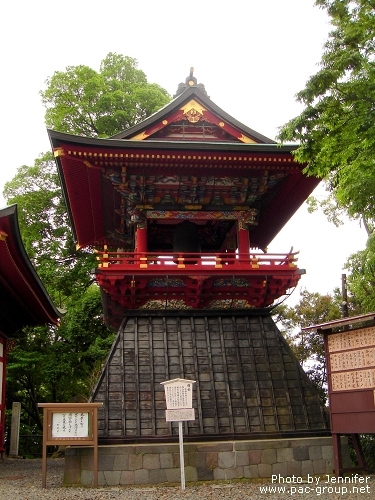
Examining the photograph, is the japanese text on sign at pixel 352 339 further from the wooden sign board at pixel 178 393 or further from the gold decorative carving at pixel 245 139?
the gold decorative carving at pixel 245 139

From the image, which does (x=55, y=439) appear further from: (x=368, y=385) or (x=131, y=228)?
(x=131, y=228)

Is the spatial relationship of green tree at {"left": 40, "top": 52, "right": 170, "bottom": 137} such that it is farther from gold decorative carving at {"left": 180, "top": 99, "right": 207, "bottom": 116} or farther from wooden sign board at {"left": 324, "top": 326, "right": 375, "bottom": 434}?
wooden sign board at {"left": 324, "top": 326, "right": 375, "bottom": 434}

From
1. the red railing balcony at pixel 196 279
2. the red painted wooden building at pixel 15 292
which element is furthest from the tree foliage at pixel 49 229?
the red railing balcony at pixel 196 279

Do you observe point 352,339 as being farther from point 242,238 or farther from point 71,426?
point 71,426

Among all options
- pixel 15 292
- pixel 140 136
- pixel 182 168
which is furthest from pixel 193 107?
pixel 15 292

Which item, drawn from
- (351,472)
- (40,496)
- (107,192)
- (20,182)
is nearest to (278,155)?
(107,192)

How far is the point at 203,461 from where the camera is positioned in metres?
10.4

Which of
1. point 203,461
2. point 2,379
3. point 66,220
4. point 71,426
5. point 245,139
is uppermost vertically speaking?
point 66,220

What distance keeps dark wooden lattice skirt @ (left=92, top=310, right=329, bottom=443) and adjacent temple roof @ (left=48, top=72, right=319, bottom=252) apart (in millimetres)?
3067

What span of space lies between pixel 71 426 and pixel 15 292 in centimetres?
507

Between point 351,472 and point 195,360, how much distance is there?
4016mm

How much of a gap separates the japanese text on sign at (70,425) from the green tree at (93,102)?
52.8 feet

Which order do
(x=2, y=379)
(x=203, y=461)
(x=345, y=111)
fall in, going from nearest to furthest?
1. (x=345, y=111)
2. (x=203, y=461)
3. (x=2, y=379)

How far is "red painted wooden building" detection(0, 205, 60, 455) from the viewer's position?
10143 millimetres
